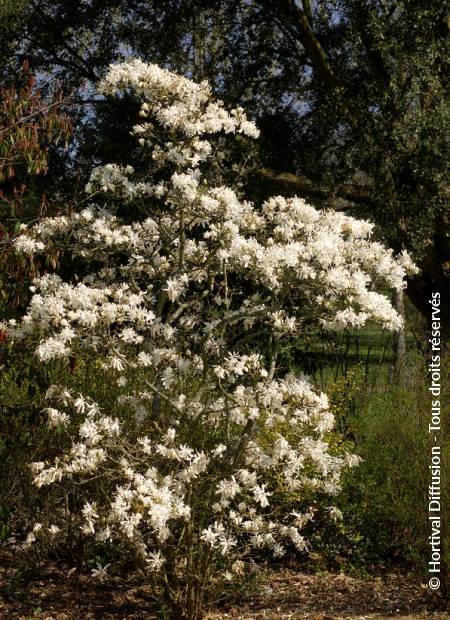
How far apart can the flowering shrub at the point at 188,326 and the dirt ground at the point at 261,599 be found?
422 mm

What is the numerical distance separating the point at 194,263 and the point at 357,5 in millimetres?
5773

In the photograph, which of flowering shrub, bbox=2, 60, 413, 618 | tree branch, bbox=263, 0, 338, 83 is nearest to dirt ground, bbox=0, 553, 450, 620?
flowering shrub, bbox=2, 60, 413, 618

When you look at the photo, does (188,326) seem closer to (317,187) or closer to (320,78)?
(317,187)

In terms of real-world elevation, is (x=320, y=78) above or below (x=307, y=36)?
below

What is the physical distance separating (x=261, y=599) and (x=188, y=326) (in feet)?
5.54

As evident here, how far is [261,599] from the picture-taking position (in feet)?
15.8

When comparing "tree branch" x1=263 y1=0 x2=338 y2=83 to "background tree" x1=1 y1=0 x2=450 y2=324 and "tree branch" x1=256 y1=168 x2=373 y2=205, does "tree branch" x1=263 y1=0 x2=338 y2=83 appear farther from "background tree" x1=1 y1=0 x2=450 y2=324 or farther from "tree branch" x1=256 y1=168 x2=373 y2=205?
"tree branch" x1=256 y1=168 x2=373 y2=205

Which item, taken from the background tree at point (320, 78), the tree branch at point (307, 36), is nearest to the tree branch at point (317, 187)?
the background tree at point (320, 78)

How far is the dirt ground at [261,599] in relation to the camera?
179 inches

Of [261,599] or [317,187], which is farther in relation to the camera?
[317,187]

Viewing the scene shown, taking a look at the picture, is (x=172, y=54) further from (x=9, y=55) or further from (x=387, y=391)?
(x=387, y=391)

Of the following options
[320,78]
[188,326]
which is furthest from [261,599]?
[320,78]

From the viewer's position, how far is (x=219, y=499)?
4223 millimetres

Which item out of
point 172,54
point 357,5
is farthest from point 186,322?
point 172,54
